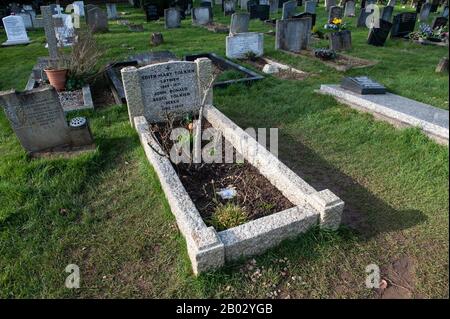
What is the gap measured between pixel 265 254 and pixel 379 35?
10.0m

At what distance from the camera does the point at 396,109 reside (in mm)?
4770

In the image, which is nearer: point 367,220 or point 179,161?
point 367,220

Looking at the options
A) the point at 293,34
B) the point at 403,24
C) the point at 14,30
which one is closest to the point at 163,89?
the point at 293,34

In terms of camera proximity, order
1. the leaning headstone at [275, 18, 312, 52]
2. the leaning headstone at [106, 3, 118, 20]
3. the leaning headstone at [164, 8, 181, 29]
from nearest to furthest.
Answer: the leaning headstone at [275, 18, 312, 52]
the leaning headstone at [164, 8, 181, 29]
the leaning headstone at [106, 3, 118, 20]

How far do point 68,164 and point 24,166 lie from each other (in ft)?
1.76

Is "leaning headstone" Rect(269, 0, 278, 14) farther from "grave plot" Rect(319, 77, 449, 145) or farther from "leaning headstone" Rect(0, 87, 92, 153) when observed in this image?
"leaning headstone" Rect(0, 87, 92, 153)

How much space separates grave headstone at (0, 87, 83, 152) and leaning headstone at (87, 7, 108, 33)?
436 inches

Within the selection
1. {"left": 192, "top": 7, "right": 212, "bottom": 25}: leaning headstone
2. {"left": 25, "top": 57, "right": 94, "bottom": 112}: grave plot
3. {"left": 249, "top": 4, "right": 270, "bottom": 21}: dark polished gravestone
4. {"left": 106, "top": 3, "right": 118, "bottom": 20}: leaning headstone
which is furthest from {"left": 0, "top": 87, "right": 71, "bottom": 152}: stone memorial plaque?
{"left": 106, "top": 3, "right": 118, "bottom": 20}: leaning headstone

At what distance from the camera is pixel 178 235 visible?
9.84ft

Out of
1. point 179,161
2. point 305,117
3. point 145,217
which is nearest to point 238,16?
point 305,117

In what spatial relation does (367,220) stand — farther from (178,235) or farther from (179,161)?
(179,161)

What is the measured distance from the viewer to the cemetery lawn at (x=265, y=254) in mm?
2533

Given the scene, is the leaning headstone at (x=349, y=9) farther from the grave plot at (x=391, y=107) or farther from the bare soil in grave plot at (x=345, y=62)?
the grave plot at (x=391, y=107)

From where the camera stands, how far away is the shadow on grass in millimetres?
3004
